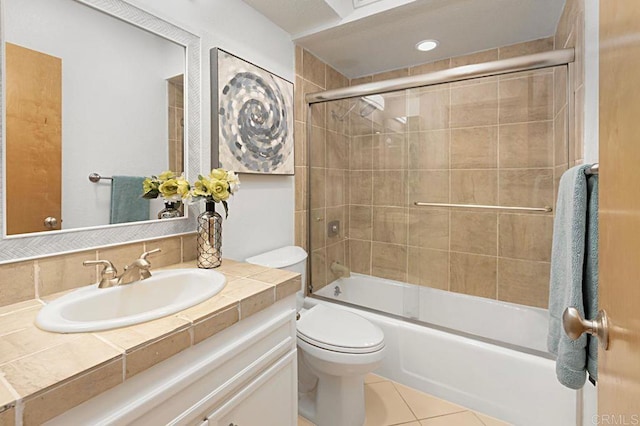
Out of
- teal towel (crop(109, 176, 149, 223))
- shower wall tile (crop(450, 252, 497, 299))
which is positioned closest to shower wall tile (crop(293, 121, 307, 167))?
teal towel (crop(109, 176, 149, 223))

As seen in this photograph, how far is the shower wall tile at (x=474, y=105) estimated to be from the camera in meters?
1.98

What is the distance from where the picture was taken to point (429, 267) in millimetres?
2242

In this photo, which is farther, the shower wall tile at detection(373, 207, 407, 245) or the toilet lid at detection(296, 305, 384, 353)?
the shower wall tile at detection(373, 207, 407, 245)

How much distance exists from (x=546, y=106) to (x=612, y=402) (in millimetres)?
1913

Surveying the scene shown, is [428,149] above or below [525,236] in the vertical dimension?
above

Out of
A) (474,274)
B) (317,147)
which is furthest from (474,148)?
(317,147)

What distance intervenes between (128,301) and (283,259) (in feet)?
2.87

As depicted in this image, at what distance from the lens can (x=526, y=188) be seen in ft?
6.49

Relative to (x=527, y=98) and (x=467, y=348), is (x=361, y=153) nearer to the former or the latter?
(x=527, y=98)

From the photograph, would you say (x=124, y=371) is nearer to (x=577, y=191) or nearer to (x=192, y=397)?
(x=192, y=397)

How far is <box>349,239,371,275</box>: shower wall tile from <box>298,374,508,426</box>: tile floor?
87 centimetres

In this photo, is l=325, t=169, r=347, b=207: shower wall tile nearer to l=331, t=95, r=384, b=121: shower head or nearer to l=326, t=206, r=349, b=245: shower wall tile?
l=326, t=206, r=349, b=245: shower wall tile

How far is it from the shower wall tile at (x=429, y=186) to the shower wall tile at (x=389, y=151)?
13cm

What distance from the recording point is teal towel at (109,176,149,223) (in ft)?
3.78
